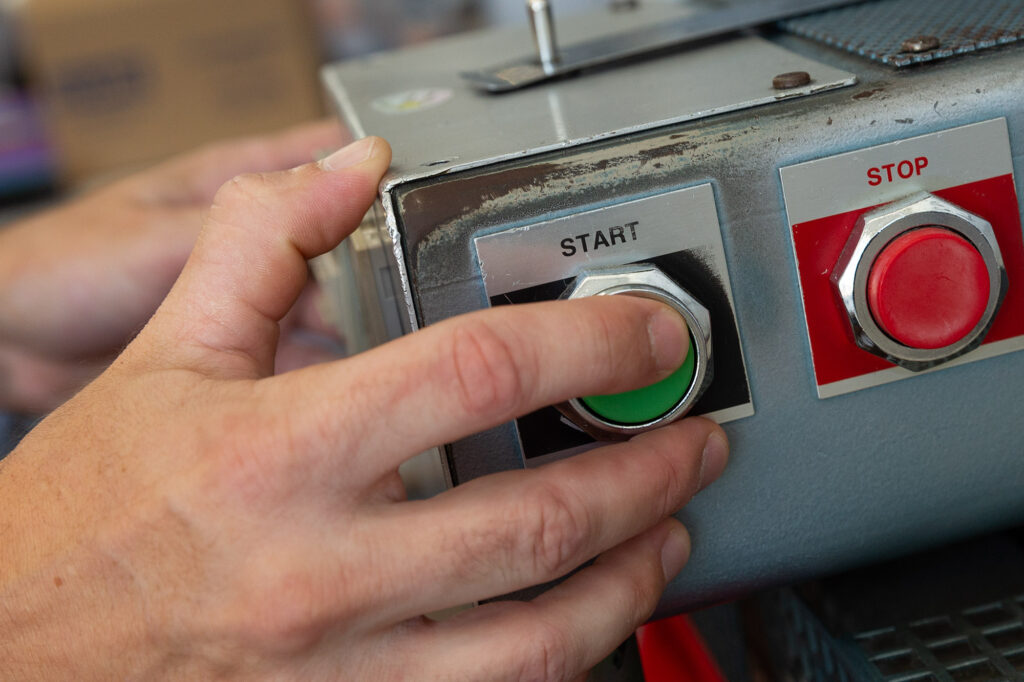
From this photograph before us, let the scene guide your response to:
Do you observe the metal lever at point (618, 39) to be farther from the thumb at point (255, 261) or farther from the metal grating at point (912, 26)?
the thumb at point (255, 261)

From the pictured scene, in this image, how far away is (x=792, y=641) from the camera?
24.2 inches

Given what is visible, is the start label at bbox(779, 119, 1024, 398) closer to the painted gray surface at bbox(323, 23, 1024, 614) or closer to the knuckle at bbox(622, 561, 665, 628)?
the painted gray surface at bbox(323, 23, 1024, 614)

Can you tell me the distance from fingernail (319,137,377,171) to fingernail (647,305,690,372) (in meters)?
0.16

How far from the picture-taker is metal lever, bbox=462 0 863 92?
2.01ft

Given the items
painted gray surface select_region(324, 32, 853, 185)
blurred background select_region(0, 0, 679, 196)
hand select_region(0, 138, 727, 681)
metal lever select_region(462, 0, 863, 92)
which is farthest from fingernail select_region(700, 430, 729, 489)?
blurred background select_region(0, 0, 679, 196)

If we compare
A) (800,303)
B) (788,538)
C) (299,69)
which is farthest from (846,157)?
(299,69)

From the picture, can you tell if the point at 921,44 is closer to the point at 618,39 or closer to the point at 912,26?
the point at 912,26

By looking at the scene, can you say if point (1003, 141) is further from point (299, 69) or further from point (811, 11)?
point (299, 69)

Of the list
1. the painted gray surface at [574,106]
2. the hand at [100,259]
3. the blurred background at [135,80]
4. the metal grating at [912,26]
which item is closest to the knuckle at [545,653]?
the painted gray surface at [574,106]

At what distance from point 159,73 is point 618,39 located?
5.71 feet

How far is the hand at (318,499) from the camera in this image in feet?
1.25

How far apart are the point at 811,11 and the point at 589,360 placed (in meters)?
0.37

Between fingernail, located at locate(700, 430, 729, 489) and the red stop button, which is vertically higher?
the red stop button

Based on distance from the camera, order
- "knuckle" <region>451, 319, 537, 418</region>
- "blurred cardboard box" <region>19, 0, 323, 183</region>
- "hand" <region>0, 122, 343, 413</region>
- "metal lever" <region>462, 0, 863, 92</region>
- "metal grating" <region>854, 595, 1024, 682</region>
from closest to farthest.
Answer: "knuckle" <region>451, 319, 537, 418</region>
"metal grating" <region>854, 595, 1024, 682</region>
"metal lever" <region>462, 0, 863, 92</region>
"hand" <region>0, 122, 343, 413</region>
"blurred cardboard box" <region>19, 0, 323, 183</region>
